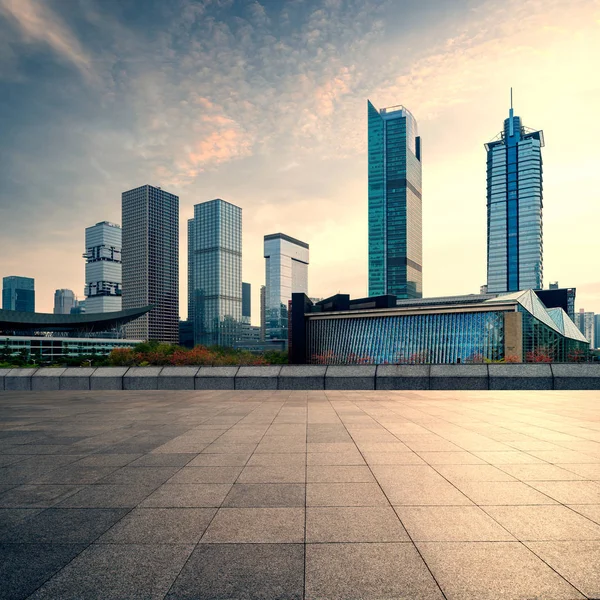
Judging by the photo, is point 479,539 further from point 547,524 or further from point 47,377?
point 47,377

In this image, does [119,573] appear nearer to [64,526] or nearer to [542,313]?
[64,526]

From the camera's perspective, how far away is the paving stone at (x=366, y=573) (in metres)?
3.70

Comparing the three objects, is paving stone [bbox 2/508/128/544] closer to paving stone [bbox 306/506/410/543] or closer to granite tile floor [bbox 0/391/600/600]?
granite tile floor [bbox 0/391/600/600]

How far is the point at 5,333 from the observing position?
135m

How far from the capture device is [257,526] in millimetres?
5113

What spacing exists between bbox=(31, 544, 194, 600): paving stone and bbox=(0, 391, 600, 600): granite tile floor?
0.7 inches

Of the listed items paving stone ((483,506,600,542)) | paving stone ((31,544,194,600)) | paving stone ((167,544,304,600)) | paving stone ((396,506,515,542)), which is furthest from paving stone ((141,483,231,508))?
paving stone ((483,506,600,542))

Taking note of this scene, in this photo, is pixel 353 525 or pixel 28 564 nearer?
pixel 28 564

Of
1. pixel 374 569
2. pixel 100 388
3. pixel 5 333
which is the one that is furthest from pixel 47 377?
pixel 5 333

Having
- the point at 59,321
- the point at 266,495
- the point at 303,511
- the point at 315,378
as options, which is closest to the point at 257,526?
the point at 303,511

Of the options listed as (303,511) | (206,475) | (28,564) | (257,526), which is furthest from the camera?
(206,475)

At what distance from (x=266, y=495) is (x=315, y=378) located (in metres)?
16.6

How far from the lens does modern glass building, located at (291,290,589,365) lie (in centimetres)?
8681

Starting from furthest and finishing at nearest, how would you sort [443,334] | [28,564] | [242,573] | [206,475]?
[443,334] → [206,475] → [28,564] → [242,573]
